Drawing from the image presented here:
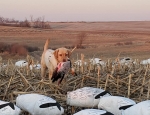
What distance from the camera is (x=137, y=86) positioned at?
5.99 m

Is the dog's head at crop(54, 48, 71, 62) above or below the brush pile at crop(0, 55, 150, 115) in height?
above

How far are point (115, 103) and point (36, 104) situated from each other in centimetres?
86

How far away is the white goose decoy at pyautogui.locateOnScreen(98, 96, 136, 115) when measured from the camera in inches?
175

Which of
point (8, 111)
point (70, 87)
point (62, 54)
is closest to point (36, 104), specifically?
point (8, 111)

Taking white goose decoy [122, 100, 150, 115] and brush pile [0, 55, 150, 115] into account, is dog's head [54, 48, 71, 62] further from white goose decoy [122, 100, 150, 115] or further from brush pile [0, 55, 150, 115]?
white goose decoy [122, 100, 150, 115]

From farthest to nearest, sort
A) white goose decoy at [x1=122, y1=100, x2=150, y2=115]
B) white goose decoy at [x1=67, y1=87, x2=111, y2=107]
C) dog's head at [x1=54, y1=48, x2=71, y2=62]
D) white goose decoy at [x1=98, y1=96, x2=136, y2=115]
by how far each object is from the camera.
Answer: dog's head at [x1=54, y1=48, x2=71, y2=62], white goose decoy at [x1=67, y1=87, x2=111, y2=107], white goose decoy at [x1=98, y1=96, x2=136, y2=115], white goose decoy at [x1=122, y1=100, x2=150, y2=115]

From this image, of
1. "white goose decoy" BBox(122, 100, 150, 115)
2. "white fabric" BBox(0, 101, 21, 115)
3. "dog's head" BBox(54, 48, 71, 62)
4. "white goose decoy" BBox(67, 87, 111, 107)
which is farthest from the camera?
"dog's head" BBox(54, 48, 71, 62)

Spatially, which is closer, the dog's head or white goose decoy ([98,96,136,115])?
white goose decoy ([98,96,136,115])

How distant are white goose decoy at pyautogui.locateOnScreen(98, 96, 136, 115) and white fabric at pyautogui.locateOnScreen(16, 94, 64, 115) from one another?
1.63 ft

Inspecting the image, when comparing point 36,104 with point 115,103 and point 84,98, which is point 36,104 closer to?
point 84,98

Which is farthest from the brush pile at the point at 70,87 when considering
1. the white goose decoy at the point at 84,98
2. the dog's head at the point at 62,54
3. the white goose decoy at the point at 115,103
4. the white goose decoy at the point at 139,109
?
the white goose decoy at the point at 139,109

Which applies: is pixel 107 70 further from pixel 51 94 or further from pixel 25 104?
pixel 25 104

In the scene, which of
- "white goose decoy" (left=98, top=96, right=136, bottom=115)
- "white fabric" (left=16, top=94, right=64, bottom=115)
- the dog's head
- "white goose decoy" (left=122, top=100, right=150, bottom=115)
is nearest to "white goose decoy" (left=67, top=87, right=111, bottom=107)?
"white goose decoy" (left=98, top=96, right=136, bottom=115)

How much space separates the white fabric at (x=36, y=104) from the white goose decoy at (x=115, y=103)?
498 mm
